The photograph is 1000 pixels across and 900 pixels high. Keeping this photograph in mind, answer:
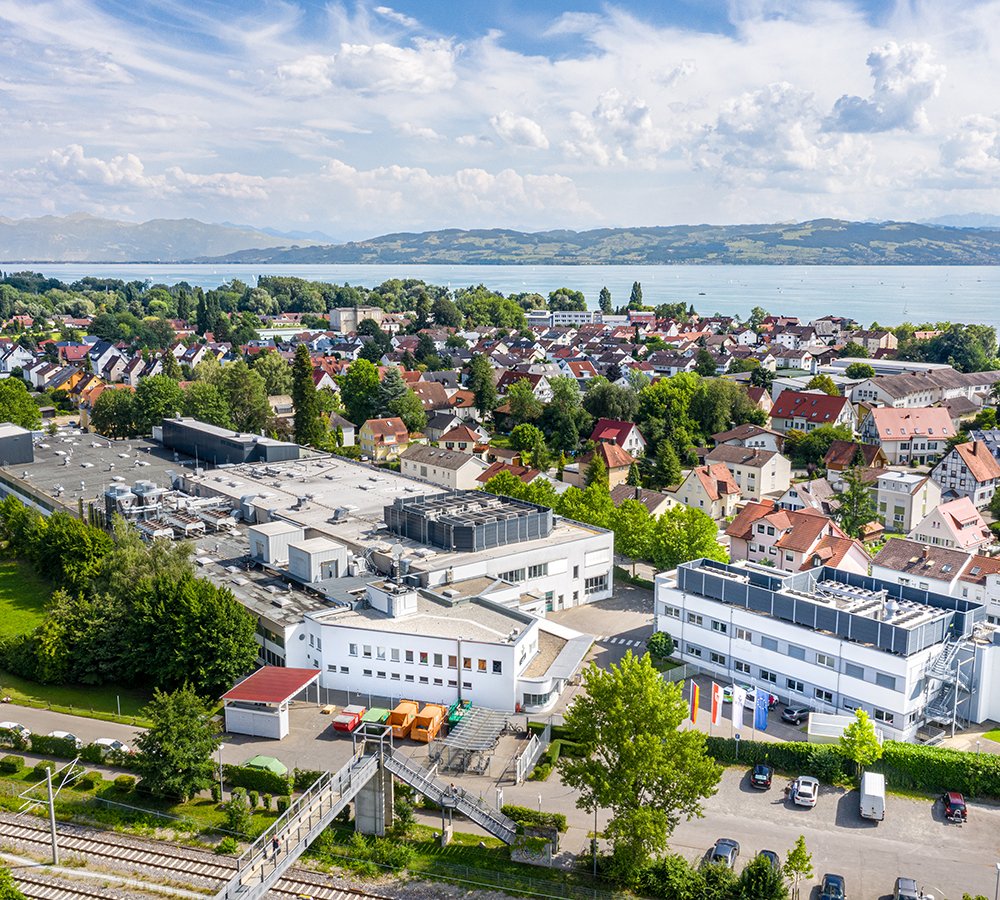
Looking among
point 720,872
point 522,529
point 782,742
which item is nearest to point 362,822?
point 720,872

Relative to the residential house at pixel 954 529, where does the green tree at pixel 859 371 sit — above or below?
above

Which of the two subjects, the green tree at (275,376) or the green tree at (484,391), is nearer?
the green tree at (484,391)

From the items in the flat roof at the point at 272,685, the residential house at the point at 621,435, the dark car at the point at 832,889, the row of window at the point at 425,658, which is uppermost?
the residential house at the point at 621,435

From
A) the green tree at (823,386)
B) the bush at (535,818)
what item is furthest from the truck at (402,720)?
the green tree at (823,386)

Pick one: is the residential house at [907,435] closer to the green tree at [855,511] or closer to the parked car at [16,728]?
the green tree at [855,511]

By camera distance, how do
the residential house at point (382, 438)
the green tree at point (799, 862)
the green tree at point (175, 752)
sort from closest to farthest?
the green tree at point (799, 862) < the green tree at point (175, 752) < the residential house at point (382, 438)

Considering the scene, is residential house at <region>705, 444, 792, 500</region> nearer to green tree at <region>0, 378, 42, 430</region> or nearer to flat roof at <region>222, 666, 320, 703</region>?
flat roof at <region>222, 666, 320, 703</region>

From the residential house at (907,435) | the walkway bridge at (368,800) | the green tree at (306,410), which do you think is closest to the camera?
the walkway bridge at (368,800)

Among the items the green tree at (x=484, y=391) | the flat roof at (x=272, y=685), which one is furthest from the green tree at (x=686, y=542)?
the green tree at (x=484, y=391)
